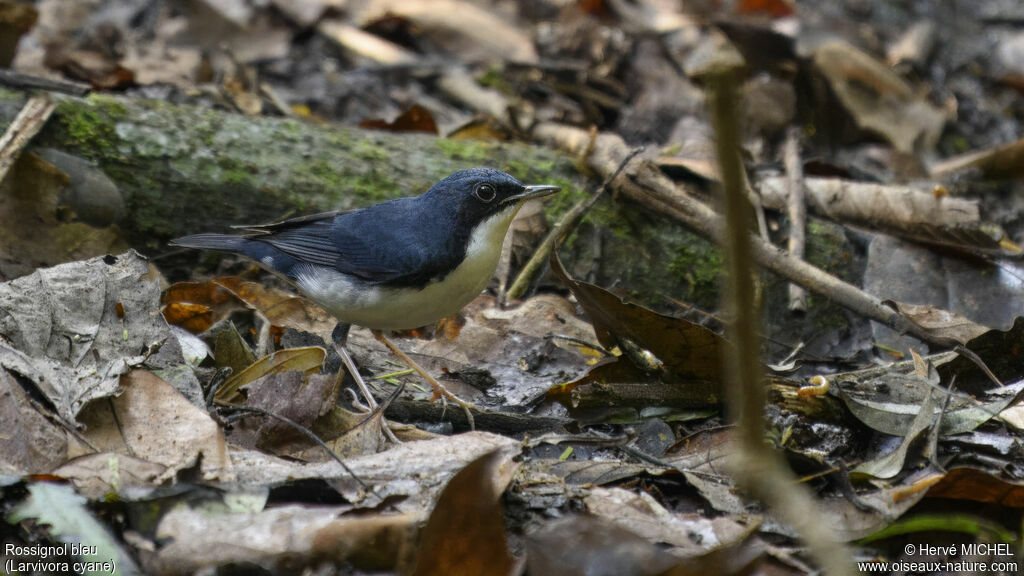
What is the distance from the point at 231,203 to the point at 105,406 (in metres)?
2.25

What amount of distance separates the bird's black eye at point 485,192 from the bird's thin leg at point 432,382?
95cm

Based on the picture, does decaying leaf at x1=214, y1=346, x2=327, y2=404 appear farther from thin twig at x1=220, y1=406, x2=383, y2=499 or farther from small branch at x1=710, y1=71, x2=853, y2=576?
small branch at x1=710, y1=71, x2=853, y2=576

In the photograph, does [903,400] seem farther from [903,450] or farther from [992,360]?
[992,360]

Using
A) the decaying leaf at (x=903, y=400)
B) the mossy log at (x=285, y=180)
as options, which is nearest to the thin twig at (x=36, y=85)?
the mossy log at (x=285, y=180)

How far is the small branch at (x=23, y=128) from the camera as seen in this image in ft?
16.5

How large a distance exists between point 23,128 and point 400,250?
2.41 meters

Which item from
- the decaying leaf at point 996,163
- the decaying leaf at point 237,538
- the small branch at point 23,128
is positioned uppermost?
the small branch at point 23,128

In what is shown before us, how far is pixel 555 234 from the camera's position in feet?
17.9

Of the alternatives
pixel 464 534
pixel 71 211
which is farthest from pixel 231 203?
pixel 464 534

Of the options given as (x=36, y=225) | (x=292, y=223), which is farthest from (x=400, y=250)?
(x=36, y=225)

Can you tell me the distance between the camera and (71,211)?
5.32m

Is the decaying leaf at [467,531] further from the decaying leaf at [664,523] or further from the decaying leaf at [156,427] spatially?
the decaying leaf at [156,427]

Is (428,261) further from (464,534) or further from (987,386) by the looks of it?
(987,386)

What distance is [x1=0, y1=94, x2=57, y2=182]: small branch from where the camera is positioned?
5.04 m
